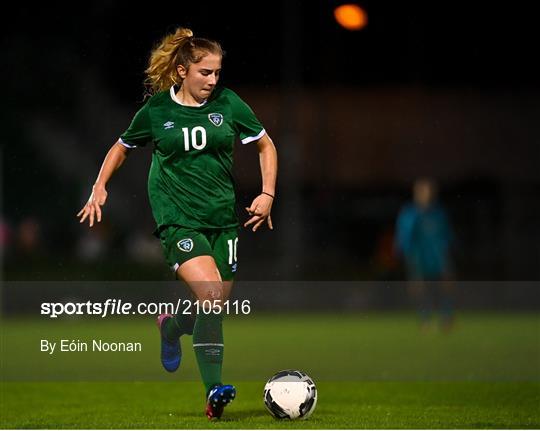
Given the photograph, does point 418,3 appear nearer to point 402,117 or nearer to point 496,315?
point 402,117

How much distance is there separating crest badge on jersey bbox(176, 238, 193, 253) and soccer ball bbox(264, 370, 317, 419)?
99 cm

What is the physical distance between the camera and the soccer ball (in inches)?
318

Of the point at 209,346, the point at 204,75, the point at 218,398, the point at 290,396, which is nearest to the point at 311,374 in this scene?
the point at 290,396

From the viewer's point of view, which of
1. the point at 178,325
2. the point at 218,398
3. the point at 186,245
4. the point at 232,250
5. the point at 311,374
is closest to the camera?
the point at 218,398

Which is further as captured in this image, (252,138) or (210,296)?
(252,138)

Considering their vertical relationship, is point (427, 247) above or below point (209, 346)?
above

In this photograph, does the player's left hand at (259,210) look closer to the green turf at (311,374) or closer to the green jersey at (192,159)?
the green jersey at (192,159)

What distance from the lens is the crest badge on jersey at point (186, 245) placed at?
26.2 feet

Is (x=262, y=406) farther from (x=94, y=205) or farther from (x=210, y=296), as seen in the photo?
(x=94, y=205)

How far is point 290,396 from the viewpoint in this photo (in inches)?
318

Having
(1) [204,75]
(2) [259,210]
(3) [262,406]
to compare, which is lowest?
(3) [262,406]

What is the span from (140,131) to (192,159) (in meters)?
0.42

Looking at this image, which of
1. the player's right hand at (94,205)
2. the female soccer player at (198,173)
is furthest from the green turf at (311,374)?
the player's right hand at (94,205)

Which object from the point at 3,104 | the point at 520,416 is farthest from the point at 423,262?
the point at 3,104
